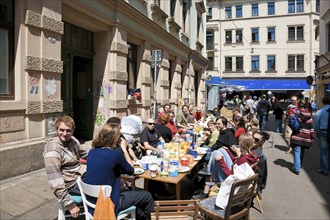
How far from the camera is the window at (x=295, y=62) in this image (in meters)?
33.1

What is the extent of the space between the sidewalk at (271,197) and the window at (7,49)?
1.76 meters

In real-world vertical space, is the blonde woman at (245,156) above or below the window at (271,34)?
below

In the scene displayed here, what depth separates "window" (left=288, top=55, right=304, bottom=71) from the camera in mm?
33109

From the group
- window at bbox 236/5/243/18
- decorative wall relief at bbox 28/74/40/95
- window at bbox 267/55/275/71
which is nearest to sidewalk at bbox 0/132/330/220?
decorative wall relief at bbox 28/74/40/95

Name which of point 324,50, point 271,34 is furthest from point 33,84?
point 271,34

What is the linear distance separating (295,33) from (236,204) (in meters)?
35.7

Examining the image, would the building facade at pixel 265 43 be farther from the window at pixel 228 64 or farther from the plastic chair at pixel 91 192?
the plastic chair at pixel 91 192

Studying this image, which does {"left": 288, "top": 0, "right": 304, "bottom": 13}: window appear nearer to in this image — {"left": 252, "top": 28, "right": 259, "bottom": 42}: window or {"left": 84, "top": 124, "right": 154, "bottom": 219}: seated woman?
{"left": 252, "top": 28, "right": 259, "bottom": 42}: window

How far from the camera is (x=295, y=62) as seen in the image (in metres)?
33.3

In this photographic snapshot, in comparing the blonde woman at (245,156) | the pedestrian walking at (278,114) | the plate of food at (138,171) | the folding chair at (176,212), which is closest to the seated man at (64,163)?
the plate of food at (138,171)

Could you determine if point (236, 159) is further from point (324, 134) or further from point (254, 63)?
point (254, 63)

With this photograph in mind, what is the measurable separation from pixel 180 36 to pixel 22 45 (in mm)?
11050

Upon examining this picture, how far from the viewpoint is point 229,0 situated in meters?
35.6

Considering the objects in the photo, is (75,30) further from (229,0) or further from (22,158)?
(229,0)
